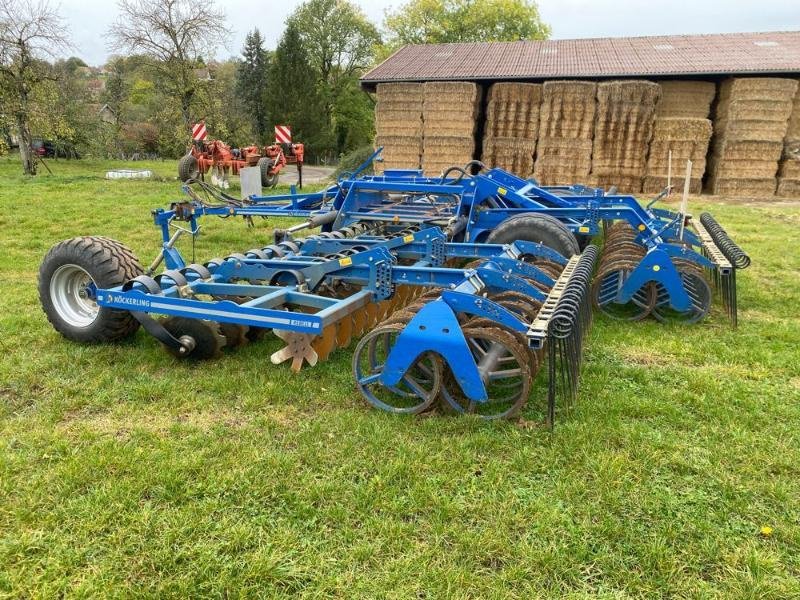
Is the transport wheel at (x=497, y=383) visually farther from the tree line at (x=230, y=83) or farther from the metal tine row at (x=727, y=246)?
the tree line at (x=230, y=83)

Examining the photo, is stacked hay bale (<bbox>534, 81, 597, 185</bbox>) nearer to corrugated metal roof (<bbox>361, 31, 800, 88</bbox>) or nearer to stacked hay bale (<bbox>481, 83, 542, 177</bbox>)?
stacked hay bale (<bbox>481, 83, 542, 177</bbox>)

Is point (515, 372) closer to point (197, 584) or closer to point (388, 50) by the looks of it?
point (197, 584)

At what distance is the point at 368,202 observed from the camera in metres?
7.63

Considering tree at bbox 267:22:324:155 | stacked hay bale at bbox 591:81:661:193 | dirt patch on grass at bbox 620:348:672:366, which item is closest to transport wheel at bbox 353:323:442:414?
dirt patch on grass at bbox 620:348:672:366

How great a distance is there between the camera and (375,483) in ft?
9.77

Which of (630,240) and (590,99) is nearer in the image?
(630,240)

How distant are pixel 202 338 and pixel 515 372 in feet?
7.45

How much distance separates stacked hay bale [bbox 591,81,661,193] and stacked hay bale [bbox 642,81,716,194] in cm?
29

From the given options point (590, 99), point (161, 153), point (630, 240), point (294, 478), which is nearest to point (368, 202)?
point (630, 240)

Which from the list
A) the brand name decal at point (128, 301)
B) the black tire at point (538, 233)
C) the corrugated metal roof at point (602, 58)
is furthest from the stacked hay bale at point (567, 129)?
the brand name decal at point (128, 301)

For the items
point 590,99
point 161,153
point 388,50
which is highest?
point 388,50

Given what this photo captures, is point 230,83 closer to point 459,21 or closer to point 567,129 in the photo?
point 459,21

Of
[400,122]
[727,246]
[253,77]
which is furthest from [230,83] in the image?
[727,246]

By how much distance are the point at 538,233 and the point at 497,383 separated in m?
2.36
